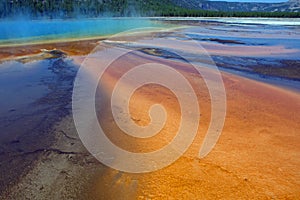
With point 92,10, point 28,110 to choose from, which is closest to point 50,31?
point 28,110

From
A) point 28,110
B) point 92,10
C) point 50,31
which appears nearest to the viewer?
point 28,110

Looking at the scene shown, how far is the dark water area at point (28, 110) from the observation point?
4.45 meters

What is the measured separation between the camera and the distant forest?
2773 inches

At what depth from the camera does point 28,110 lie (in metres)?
Result: 6.54

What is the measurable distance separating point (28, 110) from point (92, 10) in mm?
88752

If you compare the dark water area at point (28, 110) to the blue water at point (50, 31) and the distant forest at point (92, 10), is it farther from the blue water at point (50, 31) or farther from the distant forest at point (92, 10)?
the distant forest at point (92, 10)

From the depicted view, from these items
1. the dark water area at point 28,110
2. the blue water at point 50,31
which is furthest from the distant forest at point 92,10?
the dark water area at point 28,110

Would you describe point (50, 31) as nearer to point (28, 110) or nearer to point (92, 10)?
point (28, 110)

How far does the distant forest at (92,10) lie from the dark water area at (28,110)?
67064 mm

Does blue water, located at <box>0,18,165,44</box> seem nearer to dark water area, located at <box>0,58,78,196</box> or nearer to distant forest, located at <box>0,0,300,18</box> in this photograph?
dark water area, located at <box>0,58,78,196</box>

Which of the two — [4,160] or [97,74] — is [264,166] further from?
[97,74]

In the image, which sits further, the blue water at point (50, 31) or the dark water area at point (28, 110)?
the blue water at point (50, 31)

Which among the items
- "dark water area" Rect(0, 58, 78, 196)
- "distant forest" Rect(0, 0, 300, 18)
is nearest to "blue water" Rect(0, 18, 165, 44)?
"dark water area" Rect(0, 58, 78, 196)

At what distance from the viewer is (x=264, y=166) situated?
422 cm
